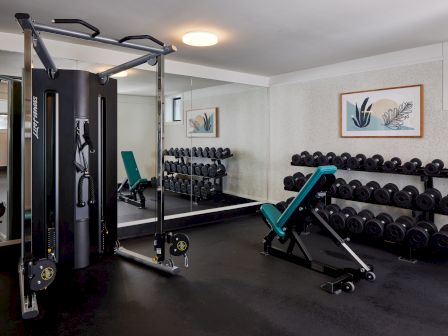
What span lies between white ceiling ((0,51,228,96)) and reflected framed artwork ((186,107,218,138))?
1.15 feet

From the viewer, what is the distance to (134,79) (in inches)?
159

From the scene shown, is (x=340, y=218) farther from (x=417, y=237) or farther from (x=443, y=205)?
(x=443, y=205)

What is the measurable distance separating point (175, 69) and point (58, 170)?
80.7 inches

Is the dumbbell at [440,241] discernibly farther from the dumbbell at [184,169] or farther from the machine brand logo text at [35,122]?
the machine brand logo text at [35,122]

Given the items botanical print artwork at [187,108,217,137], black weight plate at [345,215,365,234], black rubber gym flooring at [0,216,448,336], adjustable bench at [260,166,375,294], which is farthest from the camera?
botanical print artwork at [187,108,217,137]

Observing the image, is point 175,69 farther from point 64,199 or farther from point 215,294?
point 215,294

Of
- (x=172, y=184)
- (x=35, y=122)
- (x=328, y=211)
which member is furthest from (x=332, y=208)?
(x=35, y=122)

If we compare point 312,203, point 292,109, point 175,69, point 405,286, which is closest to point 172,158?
point 175,69

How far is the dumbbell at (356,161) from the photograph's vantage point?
3910mm

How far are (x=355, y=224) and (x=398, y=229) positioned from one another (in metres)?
0.41

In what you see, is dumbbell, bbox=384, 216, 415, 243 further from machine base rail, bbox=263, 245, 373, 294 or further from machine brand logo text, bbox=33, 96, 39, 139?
machine brand logo text, bbox=33, 96, 39, 139

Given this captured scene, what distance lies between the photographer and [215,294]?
8.20 ft

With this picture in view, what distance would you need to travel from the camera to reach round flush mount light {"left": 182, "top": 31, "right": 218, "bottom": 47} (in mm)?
3102

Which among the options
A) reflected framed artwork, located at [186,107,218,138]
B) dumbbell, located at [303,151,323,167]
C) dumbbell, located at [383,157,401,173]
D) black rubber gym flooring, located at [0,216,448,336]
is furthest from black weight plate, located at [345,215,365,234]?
reflected framed artwork, located at [186,107,218,138]
